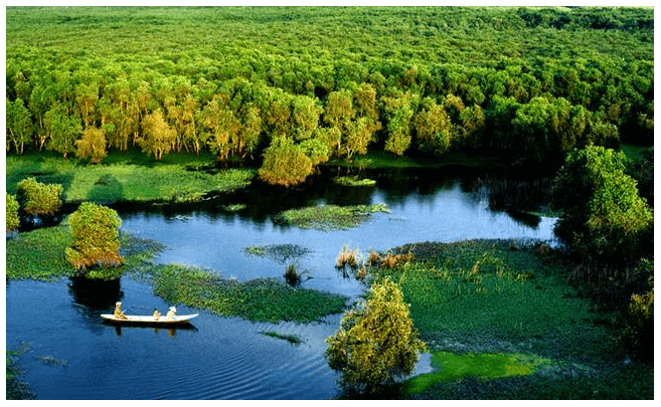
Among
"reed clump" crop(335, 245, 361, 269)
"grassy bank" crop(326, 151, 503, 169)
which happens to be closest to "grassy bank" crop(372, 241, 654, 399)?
"reed clump" crop(335, 245, 361, 269)

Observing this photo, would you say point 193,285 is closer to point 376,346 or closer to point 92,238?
point 92,238

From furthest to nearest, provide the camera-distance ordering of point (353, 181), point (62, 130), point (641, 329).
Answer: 1. point (62, 130)
2. point (353, 181)
3. point (641, 329)

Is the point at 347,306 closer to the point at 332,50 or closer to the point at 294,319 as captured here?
the point at 294,319

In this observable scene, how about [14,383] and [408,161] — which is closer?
[14,383]

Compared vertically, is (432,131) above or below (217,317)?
above

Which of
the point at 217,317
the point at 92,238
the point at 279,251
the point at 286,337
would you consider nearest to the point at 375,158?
the point at 279,251

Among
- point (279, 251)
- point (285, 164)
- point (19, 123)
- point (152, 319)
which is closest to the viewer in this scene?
point (152, 319)

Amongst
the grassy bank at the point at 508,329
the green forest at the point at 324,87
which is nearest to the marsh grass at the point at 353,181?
the green forest at the point at 324,87

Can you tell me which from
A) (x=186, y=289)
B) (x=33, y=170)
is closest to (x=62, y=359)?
(x=186, y=289)
